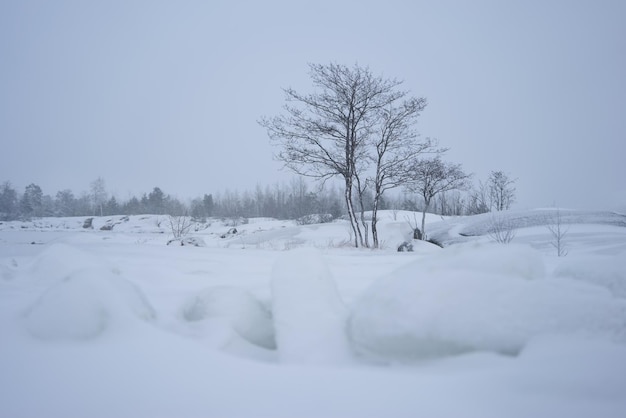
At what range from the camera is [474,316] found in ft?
2.63

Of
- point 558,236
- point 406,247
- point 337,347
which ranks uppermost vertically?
point 337,347

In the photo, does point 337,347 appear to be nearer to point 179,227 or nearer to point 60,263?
point 60,263

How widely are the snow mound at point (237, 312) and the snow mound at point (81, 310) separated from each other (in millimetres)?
205

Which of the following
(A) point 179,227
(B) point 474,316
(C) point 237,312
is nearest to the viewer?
(B) point 474,316

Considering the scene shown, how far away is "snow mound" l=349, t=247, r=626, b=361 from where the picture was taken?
78 centimetres

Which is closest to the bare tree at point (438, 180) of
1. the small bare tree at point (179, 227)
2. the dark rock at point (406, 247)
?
the dark rock at point (406, 247)

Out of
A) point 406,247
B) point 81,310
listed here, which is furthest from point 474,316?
point 406,247

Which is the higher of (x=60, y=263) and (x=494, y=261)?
(x=494, y=261)

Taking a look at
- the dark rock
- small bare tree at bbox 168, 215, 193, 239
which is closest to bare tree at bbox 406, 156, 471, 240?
the dark rock

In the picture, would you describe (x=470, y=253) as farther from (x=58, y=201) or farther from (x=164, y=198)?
(x=58, y=201)

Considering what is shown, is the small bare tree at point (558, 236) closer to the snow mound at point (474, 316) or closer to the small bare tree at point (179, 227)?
the snow mound at point (474, 316)

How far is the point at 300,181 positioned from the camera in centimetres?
5994

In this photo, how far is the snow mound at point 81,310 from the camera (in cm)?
94

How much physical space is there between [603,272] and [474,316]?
901mm
